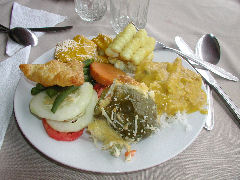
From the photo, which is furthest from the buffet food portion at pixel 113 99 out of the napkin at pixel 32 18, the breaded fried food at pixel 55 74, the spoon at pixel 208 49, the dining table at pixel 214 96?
the napkin at pixel 32 18

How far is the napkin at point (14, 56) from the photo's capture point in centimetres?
96

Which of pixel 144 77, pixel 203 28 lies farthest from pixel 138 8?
pixel 144 77

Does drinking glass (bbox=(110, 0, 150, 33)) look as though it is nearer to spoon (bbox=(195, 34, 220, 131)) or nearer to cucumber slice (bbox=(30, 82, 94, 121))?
spoon (bbox=(195, 34, 220, 131))

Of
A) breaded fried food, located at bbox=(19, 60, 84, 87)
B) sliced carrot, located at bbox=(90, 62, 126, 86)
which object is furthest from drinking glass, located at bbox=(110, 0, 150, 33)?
breaded fried food, located at bbox=(19, 60, 84, 87)

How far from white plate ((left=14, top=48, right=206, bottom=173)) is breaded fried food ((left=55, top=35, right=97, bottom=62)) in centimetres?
25

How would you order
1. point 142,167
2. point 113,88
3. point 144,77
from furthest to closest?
point 144,77 < point 113,88 < point 142,167

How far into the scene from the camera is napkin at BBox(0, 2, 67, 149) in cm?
96

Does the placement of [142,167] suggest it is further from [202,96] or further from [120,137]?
[202,96]

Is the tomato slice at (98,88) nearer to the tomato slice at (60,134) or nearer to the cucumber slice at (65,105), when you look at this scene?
the cucumber slice at (65,105)

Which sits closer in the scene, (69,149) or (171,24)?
(69,149)

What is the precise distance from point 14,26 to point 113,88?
77 centimetres

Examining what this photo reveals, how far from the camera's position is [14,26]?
1.34m

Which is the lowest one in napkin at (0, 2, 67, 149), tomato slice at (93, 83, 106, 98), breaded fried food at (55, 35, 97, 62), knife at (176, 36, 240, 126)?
napkin at (0, 2, 67, 149)

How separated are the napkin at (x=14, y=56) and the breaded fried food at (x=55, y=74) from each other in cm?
20
